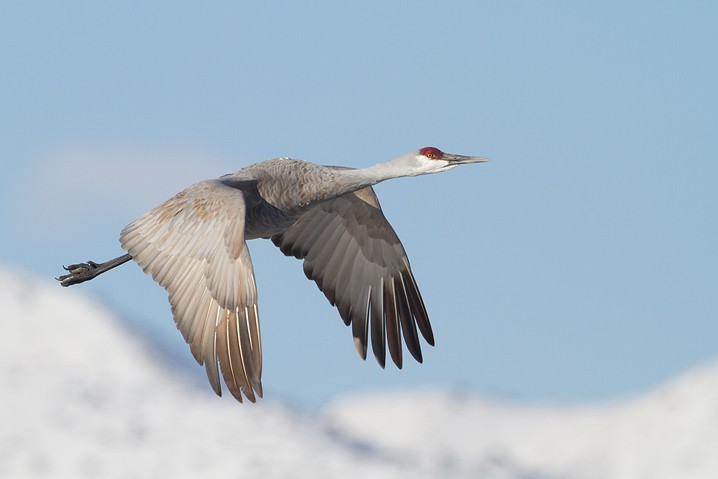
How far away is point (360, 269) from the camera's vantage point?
22.7m

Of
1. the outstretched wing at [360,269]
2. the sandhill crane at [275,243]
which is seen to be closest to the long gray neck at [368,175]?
the sandhill crane at [275,243]

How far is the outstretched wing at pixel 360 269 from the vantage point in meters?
22.5

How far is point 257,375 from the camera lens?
17547 mm

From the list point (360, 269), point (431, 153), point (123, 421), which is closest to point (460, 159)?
point (431, 153)

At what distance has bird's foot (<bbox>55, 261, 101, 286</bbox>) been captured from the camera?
21.7 meters

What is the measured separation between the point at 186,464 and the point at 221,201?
103 metres

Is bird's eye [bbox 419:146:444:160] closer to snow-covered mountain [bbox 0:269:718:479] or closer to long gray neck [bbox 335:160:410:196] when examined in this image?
long gray neck [bbox 335:160:410:196]

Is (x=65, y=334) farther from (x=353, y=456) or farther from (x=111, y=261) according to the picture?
(x=111, y=261)

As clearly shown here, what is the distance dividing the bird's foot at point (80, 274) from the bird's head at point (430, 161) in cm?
419

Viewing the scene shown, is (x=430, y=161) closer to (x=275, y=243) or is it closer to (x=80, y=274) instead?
(x=275, y=243)

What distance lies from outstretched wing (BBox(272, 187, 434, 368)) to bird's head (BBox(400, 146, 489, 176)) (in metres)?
2.33

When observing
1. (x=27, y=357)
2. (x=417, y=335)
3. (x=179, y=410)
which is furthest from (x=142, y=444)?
(x=417, y=335)

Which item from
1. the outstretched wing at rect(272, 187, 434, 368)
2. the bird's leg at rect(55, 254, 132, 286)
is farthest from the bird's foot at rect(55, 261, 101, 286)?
the outstretched wing at rect(272, 187, 434, 368)

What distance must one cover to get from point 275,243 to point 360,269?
1131 millimetres
